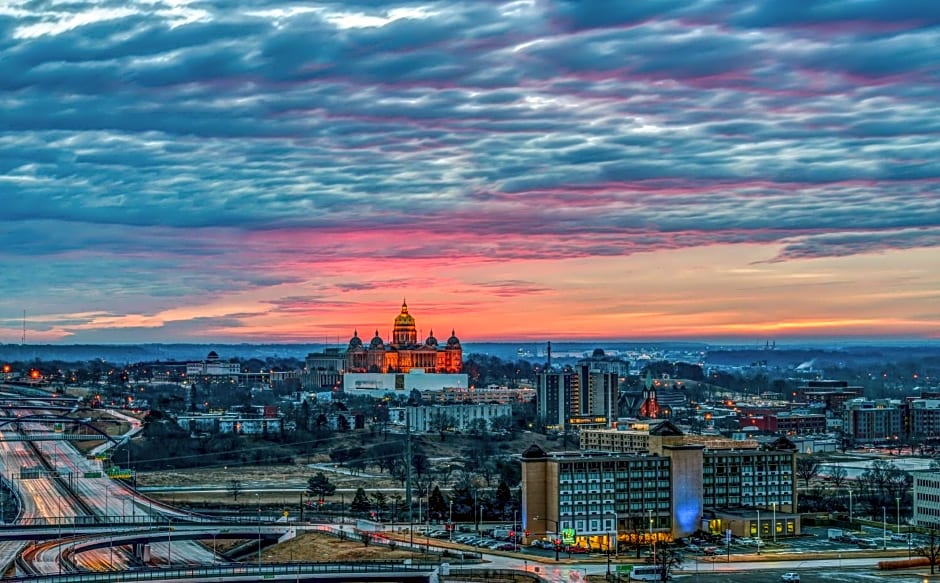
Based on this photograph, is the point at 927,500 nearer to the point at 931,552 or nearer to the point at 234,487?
the point at 931,552

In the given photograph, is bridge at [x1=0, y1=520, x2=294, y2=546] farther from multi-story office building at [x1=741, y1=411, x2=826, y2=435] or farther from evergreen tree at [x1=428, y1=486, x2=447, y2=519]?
multi-story office building at [x1=741, y1=411, x2=826, y2=435]

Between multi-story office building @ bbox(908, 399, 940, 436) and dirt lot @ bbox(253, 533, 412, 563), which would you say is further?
multi-story office building @ bbox(908, 399, 940, 436)

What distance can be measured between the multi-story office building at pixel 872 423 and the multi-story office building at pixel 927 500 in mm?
91020

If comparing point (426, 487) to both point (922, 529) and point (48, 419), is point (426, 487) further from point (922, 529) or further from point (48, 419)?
point (48, 419)

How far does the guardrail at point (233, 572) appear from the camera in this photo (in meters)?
71.8

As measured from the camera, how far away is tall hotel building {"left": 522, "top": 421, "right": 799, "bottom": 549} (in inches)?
3612

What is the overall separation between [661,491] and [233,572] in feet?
105

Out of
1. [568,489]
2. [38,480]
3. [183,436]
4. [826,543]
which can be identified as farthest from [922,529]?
[183,436]

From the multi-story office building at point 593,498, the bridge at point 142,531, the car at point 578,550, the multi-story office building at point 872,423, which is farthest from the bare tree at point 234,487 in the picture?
the multi-story office building at point 872,423

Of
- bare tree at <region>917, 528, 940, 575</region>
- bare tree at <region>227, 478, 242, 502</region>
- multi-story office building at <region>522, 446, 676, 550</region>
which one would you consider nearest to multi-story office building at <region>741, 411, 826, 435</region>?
bare tree at <region>227, 478, 242, 502</region>

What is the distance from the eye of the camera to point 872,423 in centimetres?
19350

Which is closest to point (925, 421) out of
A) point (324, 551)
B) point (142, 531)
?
point (324, 551)

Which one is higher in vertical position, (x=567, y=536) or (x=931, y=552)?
(x=931, y=552)

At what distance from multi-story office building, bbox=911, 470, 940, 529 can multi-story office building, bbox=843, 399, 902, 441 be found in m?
91.0
